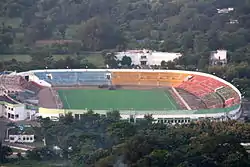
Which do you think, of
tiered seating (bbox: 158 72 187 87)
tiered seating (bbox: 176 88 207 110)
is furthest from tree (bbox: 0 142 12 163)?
tiered seating (bbox: 158 72 187 87)

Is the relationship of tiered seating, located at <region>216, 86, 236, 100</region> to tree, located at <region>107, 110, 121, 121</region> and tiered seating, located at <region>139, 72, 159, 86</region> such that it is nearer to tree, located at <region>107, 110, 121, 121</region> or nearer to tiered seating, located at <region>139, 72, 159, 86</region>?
tiered seating, located at <region>139, 72, 159, 86</region>

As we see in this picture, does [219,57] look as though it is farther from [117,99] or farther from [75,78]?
[117,99]

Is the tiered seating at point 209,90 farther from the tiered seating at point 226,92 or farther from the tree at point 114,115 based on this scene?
the tree at point 114,115

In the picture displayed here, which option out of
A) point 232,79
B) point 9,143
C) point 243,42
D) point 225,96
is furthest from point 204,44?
point 9,143

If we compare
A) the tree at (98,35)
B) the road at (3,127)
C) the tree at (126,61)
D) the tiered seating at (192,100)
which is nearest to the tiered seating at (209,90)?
the tiered seating at (192,100)

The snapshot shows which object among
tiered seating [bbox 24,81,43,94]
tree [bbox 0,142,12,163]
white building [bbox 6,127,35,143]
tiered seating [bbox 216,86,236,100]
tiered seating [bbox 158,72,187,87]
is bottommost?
tree [bbox 0,142,12,163]

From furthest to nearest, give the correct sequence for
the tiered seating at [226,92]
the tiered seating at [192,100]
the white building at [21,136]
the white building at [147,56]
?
the white building at [147,56] < the tiered seating at [226,92] < the tiered seating at [192,100] < the white building at [21,136]

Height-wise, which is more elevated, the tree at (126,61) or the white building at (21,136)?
the tree at (126,61)
